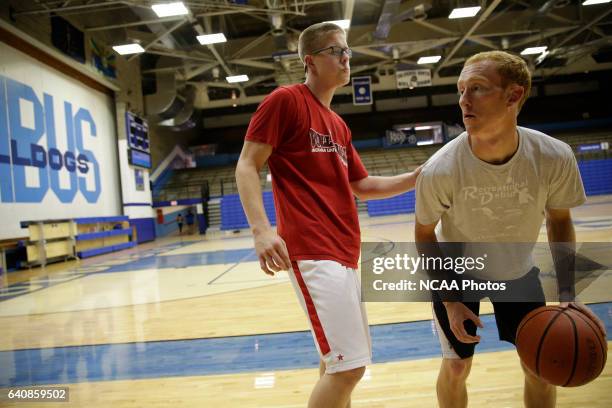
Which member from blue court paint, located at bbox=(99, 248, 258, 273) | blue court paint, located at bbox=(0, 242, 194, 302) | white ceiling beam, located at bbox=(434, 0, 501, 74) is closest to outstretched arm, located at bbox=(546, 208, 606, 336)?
blue court paint, located at bbox=(0, 242, 194, 302)

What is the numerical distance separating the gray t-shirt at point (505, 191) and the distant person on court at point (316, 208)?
33 centimetres

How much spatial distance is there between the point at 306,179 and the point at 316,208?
0.12 meters

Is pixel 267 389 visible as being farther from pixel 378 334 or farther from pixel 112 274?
pixel 112 274

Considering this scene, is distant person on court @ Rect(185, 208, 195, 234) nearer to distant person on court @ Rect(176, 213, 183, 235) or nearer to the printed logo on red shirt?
distant person on court @ Rect(176, 213, 183, 235)

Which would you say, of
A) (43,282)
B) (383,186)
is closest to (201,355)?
(383,186)

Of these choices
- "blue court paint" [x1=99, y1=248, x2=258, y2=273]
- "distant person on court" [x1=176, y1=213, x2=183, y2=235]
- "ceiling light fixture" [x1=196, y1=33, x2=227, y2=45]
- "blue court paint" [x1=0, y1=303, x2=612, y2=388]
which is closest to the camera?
"blue court paint" [x1=0, y1=303, x2=612, y2=388]

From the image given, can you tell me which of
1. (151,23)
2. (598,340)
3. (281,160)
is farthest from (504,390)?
(151,23)

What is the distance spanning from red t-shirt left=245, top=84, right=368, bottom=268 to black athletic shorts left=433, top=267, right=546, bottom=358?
0.44 m

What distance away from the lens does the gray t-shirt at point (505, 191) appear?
1.52 metres

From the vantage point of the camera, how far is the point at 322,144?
1.66 metres

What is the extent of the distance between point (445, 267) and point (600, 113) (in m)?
30.2

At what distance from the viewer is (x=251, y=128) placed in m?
1.52

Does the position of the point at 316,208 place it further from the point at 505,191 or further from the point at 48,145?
the point at 48,145

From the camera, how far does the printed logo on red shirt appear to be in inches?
64.1
